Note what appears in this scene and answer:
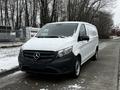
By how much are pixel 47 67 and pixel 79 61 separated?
1.56 m

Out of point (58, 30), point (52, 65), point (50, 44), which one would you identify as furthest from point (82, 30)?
point (52, 65)

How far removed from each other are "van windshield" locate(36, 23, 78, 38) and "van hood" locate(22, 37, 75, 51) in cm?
56

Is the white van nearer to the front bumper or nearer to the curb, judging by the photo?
the front bumper

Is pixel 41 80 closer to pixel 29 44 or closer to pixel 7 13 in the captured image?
pixel 29 44

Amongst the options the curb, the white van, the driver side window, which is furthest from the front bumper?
the driver side window

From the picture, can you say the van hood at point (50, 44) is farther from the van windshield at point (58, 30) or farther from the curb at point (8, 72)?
the curb at point (8, 72)

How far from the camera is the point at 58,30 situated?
26.4ft

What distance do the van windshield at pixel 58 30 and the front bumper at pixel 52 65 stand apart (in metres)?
1.27

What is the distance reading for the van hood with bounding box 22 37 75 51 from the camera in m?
6.47

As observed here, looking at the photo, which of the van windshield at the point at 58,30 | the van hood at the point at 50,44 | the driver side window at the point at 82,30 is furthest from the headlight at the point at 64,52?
the driver side window at the point at 82,30

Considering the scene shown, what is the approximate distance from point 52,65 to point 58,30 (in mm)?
2118

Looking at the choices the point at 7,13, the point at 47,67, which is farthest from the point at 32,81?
the point at 7,13

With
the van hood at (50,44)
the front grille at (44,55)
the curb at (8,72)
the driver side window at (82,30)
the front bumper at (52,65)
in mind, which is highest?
the driver side window at (82,30)

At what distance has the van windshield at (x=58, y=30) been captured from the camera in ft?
25.2
